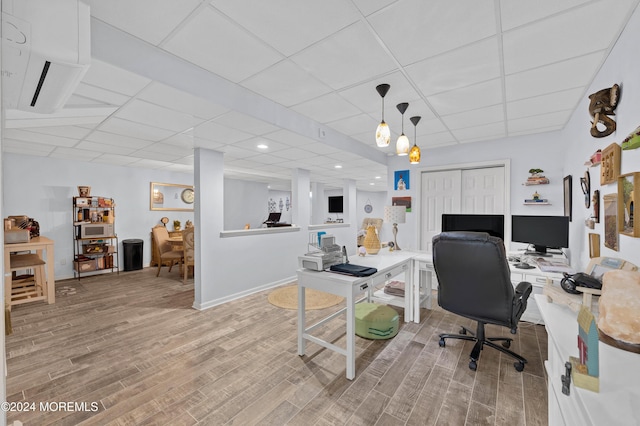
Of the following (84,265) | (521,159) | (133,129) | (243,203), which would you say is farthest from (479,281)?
(243,203)

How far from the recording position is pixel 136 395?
79.4 inches

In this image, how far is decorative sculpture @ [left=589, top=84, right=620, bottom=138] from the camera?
5.99 feet

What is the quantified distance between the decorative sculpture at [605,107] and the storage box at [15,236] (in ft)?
22.0

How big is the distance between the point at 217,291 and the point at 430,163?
13.6 ft

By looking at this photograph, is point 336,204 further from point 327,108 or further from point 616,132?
point 616,132

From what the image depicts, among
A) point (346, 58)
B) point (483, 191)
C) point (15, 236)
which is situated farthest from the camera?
point (483, 191)

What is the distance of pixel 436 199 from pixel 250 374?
4.02m

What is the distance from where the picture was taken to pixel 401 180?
5230 mm

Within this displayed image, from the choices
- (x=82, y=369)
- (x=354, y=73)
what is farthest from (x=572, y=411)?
(x=82, y=369)

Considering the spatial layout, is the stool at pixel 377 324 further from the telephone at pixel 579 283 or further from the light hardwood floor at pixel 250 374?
the telephone at pixel 579 283

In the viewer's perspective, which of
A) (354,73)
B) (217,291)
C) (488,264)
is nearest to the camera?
(488,264)

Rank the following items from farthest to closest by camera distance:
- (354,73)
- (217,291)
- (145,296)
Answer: (145,296) < (217,291) < (354,73)

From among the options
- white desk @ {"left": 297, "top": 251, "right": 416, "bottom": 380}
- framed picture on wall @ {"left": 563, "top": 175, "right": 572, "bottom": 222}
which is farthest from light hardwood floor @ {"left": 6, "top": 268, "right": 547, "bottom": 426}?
framed picture on wall @ {"left": 563, "top": 175, "right": 572, "bottom": 222}

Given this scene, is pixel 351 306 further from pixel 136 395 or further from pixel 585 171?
pixel 585 171
